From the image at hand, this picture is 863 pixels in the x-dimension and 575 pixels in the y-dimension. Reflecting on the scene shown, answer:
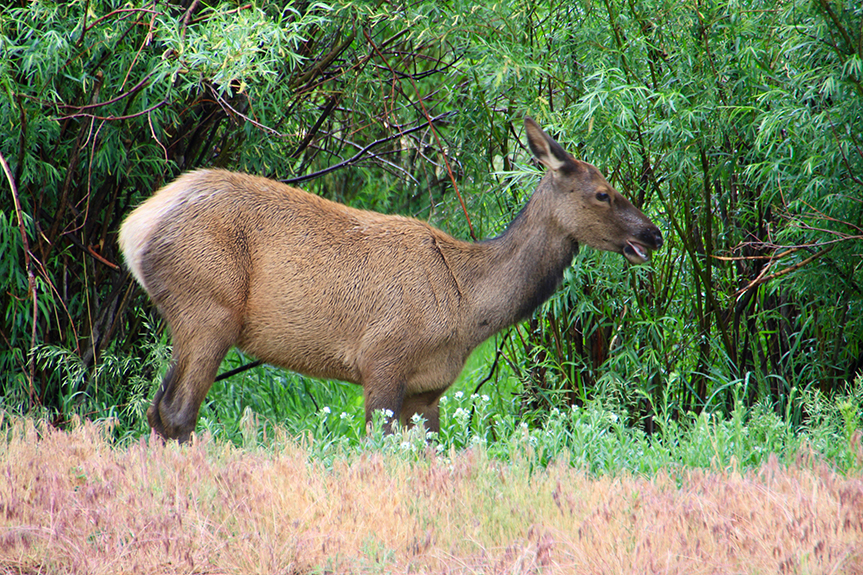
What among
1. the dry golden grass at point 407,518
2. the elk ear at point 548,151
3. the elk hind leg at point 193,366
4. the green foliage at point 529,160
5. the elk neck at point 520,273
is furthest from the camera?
the elk neck at point 520,273

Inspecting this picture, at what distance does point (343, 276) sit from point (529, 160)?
6.41ft

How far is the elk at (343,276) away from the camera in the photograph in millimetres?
4711

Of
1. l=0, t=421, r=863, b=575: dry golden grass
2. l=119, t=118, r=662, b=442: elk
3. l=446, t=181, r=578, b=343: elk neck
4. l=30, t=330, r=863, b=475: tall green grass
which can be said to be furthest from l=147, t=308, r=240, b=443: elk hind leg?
l=446, t=181, r=578, b=343: elk neck

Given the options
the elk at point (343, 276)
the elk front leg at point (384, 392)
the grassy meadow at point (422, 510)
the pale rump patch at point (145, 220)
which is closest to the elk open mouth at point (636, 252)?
the elk at point (343, 276)

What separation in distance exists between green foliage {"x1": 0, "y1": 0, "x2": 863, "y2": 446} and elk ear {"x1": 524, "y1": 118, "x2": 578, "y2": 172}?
19cm

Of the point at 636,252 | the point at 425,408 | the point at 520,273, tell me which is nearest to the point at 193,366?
the point at 425,408

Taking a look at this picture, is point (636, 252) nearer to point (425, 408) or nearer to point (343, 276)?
point (425, 408)

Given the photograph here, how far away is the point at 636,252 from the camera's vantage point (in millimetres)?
4922

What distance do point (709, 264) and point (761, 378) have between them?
80 centimetres

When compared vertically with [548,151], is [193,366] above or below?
below

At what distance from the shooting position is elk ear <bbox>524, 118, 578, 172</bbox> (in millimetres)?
4914

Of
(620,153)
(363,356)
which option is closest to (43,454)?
(363,356)

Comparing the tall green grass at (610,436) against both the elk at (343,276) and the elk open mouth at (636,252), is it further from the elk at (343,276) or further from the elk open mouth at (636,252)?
the elk open mouth at (636,252)

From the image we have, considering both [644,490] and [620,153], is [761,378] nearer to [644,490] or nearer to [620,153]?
[620,153]
